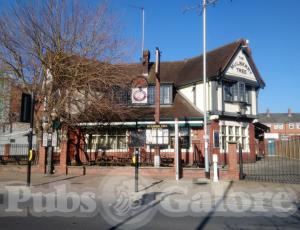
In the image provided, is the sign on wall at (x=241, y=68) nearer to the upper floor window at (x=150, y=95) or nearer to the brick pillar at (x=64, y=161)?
the upper floor window at (x=150, y=95)

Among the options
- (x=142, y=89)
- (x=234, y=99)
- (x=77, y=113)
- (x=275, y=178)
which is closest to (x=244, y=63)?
(x=234, y=99)

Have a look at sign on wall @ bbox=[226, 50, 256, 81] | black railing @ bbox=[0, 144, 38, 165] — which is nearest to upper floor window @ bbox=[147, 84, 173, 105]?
sign on wall @ bbox=[226, 50, 256, 81]

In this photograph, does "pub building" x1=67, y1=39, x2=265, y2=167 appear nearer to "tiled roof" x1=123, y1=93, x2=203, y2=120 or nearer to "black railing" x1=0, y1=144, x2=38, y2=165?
"tiled roof" x1=123, y1=93, x2=203, y2=120

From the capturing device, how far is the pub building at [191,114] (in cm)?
2319

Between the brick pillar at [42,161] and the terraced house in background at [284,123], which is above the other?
the terraced house in background at [284,123]

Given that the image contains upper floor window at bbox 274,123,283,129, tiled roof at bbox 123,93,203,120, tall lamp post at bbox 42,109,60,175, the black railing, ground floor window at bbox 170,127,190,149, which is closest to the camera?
tall lamp post at bbox 42,109,60,175

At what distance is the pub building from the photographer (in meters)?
23.2

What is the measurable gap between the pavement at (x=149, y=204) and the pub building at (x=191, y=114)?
6.52 meters

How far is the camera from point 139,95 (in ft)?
81.9

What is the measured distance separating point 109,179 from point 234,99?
42.3 feet

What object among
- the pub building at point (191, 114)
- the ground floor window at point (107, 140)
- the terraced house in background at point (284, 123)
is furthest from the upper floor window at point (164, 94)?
the terraced house in background at point (284, 123)

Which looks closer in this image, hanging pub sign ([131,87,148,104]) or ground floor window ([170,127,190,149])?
ground floor window ([170,127,190,149])

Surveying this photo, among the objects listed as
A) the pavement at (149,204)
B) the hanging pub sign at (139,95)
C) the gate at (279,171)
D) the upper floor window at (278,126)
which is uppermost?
the upper floor window at (278,126)

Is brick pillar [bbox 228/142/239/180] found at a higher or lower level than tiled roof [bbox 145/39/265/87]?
lower
